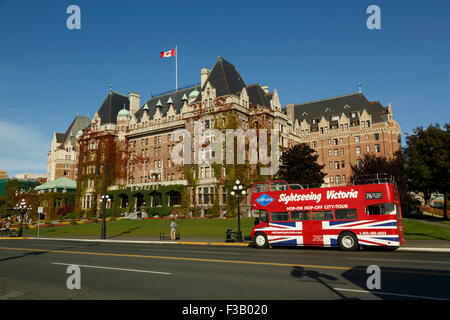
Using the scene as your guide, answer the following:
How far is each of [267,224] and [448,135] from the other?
33.6 metres

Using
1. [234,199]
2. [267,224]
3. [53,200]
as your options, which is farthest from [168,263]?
[53,200]

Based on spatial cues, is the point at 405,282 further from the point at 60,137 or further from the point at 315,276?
the point at 60,137

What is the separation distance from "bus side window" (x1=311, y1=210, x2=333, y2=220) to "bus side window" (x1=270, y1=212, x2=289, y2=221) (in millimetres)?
1758

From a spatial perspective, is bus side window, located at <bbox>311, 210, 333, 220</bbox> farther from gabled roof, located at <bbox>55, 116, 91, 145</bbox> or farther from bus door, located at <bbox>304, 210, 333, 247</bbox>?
gabled roof, located at <bbox>55, 116, 91, 145</bbox>

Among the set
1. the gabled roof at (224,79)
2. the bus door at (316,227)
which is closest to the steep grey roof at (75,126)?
A: the gabled roof at (224,79)

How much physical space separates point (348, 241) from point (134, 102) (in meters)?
66.0

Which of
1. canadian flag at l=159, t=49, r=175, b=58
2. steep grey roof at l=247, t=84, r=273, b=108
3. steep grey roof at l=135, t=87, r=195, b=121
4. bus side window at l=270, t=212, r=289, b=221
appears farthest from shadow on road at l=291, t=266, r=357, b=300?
canadian flag at l=159, t=49, r=175, b=58

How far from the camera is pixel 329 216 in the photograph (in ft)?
66.8

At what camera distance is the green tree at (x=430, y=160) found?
41.4 meters

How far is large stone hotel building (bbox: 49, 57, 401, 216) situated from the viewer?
2136 inches
